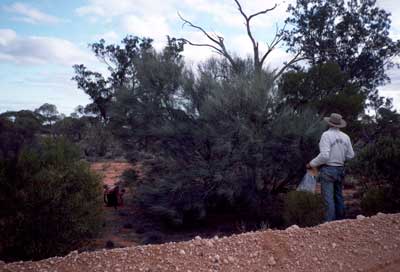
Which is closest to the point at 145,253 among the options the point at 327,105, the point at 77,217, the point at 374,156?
Result: the point at 77,217

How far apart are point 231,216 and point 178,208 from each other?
1474 mm

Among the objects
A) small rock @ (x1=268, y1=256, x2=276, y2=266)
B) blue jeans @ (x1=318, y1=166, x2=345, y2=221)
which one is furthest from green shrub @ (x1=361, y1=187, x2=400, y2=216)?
small rock @ (x1=268, y1=256, x2=276, y2=266)

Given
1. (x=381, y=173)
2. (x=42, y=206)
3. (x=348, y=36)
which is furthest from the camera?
(x=348, y=36)

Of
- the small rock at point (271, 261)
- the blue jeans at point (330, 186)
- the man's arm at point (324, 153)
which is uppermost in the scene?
the man's arm at point (324, 153)

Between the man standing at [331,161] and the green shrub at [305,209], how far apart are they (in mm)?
134

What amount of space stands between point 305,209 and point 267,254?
3.36m

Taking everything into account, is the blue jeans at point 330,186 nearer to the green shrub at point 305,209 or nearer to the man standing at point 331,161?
the man standing at point 331,161

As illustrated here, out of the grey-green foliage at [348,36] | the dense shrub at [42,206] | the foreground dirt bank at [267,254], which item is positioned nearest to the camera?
the foreground dirt bank at [267,254]

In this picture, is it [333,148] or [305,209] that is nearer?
[333,148]

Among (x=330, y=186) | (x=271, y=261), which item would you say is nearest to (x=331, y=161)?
(x=330, y=186)

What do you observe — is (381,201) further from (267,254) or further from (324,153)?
(267,254)

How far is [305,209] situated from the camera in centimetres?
852

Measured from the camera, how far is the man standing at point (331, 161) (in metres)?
8.10

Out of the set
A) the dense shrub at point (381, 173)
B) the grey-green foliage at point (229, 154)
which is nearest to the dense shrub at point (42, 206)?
the grey-green foliage at point (229, 154)
